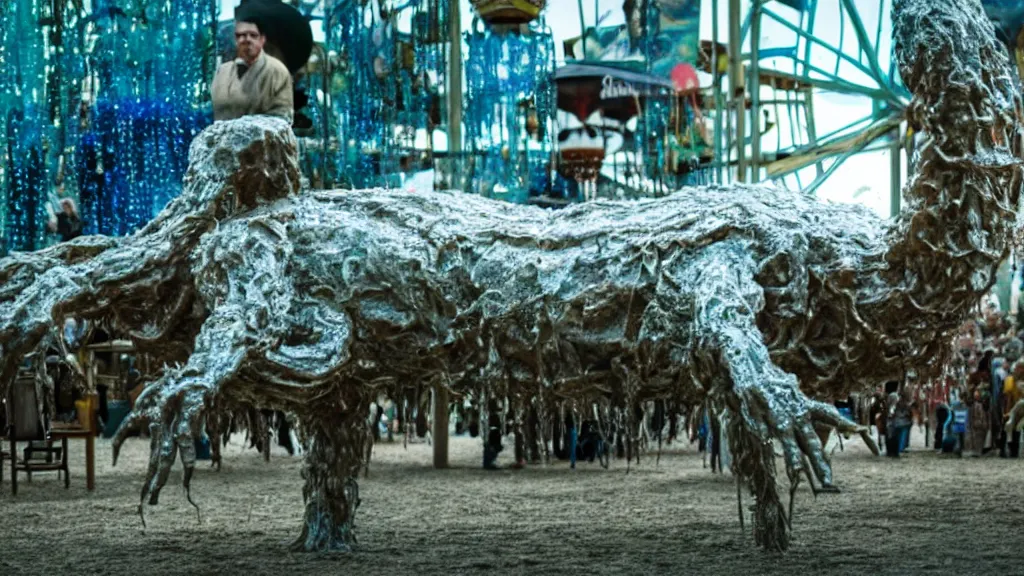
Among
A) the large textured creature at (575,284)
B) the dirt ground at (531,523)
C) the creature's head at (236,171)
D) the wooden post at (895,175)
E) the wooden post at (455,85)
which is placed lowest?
the dirt ground at (531,523)

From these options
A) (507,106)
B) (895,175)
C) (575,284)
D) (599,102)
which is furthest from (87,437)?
(895,175)

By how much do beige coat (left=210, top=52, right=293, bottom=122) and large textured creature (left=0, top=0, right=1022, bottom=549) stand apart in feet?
3.30

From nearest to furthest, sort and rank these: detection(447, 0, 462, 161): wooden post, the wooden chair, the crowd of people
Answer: the wooden chair
detection(447, 0, 462, 161): wooden post
the crowd of people

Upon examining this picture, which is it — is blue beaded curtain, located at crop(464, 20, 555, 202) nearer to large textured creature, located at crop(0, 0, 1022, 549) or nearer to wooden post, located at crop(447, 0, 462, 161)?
wooden post, located at crop(447, 0, 462, 161)

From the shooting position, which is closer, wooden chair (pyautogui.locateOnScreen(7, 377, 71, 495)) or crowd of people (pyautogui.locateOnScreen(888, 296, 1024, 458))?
wooden chair (pyautogui.locateOnScreen(7, 377, 71, 495))

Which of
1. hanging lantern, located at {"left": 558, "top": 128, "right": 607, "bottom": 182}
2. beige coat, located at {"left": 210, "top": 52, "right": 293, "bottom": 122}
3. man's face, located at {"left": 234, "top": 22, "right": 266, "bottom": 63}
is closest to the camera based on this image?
beige coat, located at {"left": 210, "top": 52, "right": 293, "bottom": 122}

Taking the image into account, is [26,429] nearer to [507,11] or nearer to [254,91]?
[254,91]

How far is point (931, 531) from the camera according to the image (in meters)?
8.95

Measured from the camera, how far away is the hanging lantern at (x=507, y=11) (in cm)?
1388

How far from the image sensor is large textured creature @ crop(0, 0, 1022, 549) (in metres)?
6.83

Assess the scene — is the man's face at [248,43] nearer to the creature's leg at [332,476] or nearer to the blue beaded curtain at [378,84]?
the creature's leg at [332,476]

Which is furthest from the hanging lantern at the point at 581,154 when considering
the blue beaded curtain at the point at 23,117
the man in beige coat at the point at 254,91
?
the man in beige coat at the point at 254,91

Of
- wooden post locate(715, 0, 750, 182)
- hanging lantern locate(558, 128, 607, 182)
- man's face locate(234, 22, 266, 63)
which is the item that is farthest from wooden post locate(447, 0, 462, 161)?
man's face locate(234, 22, 266, 63)

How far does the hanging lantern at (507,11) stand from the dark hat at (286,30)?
1.54 m
